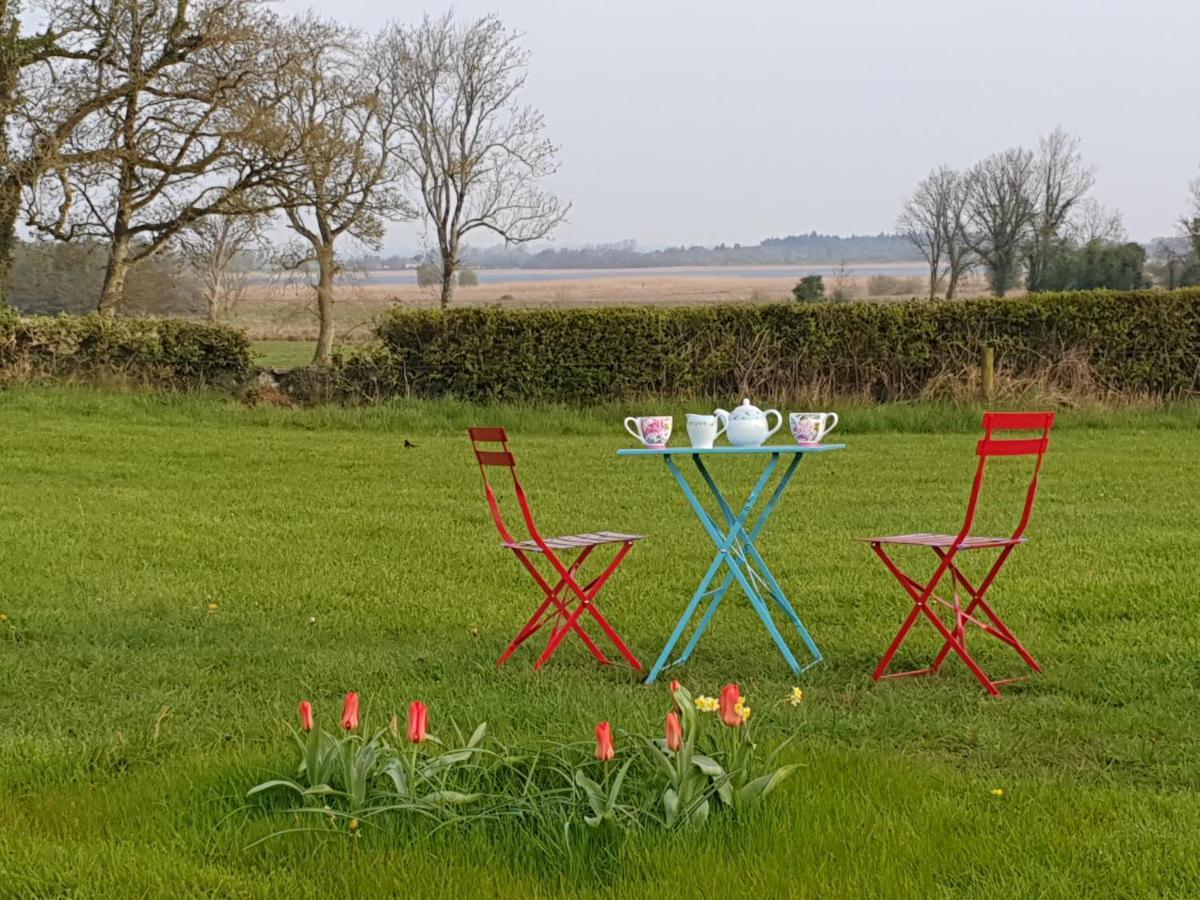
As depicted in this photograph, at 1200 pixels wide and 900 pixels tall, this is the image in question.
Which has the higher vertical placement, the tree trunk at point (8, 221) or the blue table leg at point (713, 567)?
the tree trunk at point (8, 221)

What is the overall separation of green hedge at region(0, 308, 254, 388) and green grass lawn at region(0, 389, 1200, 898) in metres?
5.19

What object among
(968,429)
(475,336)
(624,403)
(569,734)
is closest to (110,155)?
(475,336)

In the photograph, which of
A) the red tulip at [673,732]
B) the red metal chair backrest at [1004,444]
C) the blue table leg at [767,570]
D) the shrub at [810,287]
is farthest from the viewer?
the shrub at [810,287]

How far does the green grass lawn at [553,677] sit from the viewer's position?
3.29 m

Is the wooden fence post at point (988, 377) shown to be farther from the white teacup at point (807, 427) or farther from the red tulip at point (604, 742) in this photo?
the red tulip at point (604, 742)

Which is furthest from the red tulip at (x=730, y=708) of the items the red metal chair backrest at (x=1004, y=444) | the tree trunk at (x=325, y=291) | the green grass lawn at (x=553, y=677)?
the tree trunk at (x=325, y=291)

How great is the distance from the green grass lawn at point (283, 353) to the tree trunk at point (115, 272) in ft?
9.36

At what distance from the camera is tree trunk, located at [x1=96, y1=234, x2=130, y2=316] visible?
81.3ft

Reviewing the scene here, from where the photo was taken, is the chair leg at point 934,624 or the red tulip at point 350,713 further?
the chair leg at point 934,624

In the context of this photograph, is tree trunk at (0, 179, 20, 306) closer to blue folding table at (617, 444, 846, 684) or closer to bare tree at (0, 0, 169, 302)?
bare tree at (0, 0, 169, 302)

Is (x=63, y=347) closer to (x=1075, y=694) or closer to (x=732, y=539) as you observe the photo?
(x=732, y=539)

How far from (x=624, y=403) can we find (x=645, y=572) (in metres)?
9.44

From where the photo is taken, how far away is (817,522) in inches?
366

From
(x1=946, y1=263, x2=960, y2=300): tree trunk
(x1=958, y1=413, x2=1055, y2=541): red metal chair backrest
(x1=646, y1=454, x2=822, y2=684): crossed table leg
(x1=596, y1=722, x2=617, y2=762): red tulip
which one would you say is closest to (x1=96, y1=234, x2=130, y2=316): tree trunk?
(x1=946, y1=263, x2=960, y2=300): tree trunk
